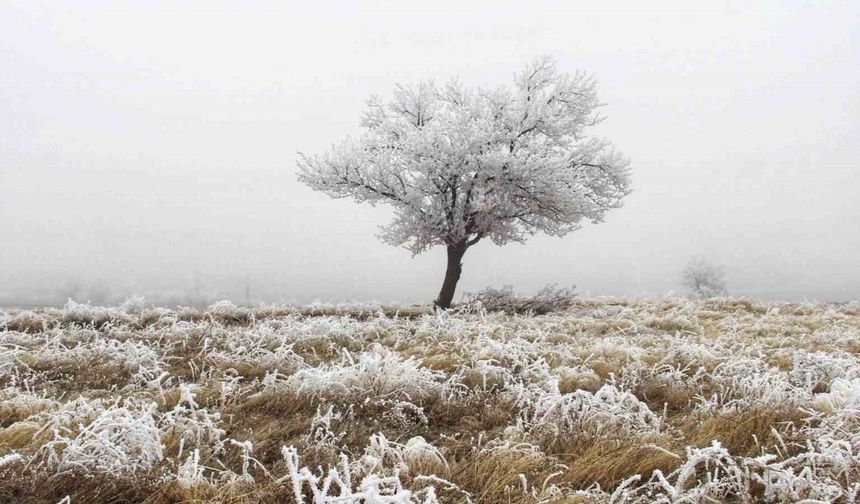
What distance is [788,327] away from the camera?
12.0 m

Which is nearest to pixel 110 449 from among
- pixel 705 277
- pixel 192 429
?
pixel 192 429

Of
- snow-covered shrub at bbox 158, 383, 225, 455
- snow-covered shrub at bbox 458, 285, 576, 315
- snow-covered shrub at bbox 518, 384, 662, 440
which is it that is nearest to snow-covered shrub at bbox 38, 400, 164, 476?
snow-covered shrub at bbox 158, 383, 225, 455

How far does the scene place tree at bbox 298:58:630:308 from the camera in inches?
663

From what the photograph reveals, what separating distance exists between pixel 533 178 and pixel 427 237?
4186 millimetres

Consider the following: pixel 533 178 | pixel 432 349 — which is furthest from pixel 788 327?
pixel 432 349

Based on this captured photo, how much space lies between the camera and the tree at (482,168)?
16828 mm

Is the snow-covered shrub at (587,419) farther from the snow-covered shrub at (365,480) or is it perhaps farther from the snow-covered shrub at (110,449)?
the snow-covered shrub at (110,449)

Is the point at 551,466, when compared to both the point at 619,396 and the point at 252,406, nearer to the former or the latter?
the point at 619,396

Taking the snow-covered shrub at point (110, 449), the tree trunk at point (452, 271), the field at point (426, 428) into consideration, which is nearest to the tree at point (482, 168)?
the tree trunk at point (452, 271)

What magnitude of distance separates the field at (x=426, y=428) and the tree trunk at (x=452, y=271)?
10.6 metres

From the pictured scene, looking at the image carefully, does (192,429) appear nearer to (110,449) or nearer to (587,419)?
(110,449)

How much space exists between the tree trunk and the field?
34.6ft

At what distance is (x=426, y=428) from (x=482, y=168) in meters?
12.9

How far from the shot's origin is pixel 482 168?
1669 cm
